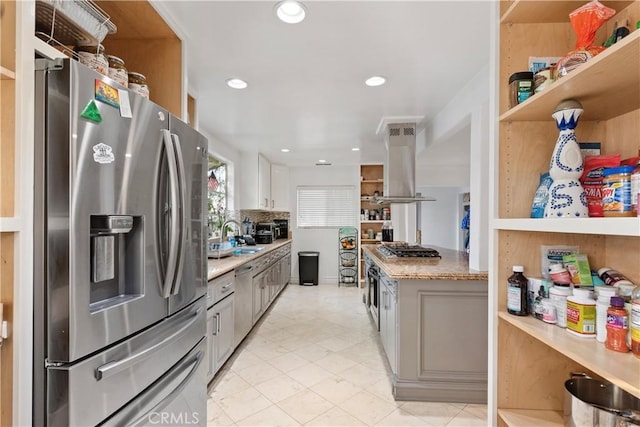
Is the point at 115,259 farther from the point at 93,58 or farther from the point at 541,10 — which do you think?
the point at 541,10

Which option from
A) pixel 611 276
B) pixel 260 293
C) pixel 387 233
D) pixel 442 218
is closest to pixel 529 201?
pixel 611 276

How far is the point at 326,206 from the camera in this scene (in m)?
6.58

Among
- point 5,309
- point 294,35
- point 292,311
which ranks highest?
point 294,35

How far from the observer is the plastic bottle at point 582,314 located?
928 millimetres

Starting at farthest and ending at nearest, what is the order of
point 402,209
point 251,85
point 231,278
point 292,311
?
1. point 402,209
2. point 292,311
3. point 231,278
4. point 251,85

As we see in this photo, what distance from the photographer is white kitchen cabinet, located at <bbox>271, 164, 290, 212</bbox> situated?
607 cm

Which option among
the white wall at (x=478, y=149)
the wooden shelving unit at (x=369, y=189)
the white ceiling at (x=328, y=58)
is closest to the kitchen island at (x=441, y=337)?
the white wall at (x=478, y=149)

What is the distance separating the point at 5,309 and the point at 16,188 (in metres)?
0.33

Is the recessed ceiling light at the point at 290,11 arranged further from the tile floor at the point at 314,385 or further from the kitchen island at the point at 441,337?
the tile floor at the point at 314,385

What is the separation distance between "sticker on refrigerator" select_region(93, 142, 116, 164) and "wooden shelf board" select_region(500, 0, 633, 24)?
147 cm

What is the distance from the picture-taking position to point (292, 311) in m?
4.49

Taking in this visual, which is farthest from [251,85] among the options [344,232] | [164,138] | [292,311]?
[344,232]

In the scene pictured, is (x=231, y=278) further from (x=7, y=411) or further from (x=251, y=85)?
(x=7, y=411)

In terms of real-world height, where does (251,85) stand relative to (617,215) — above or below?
above
